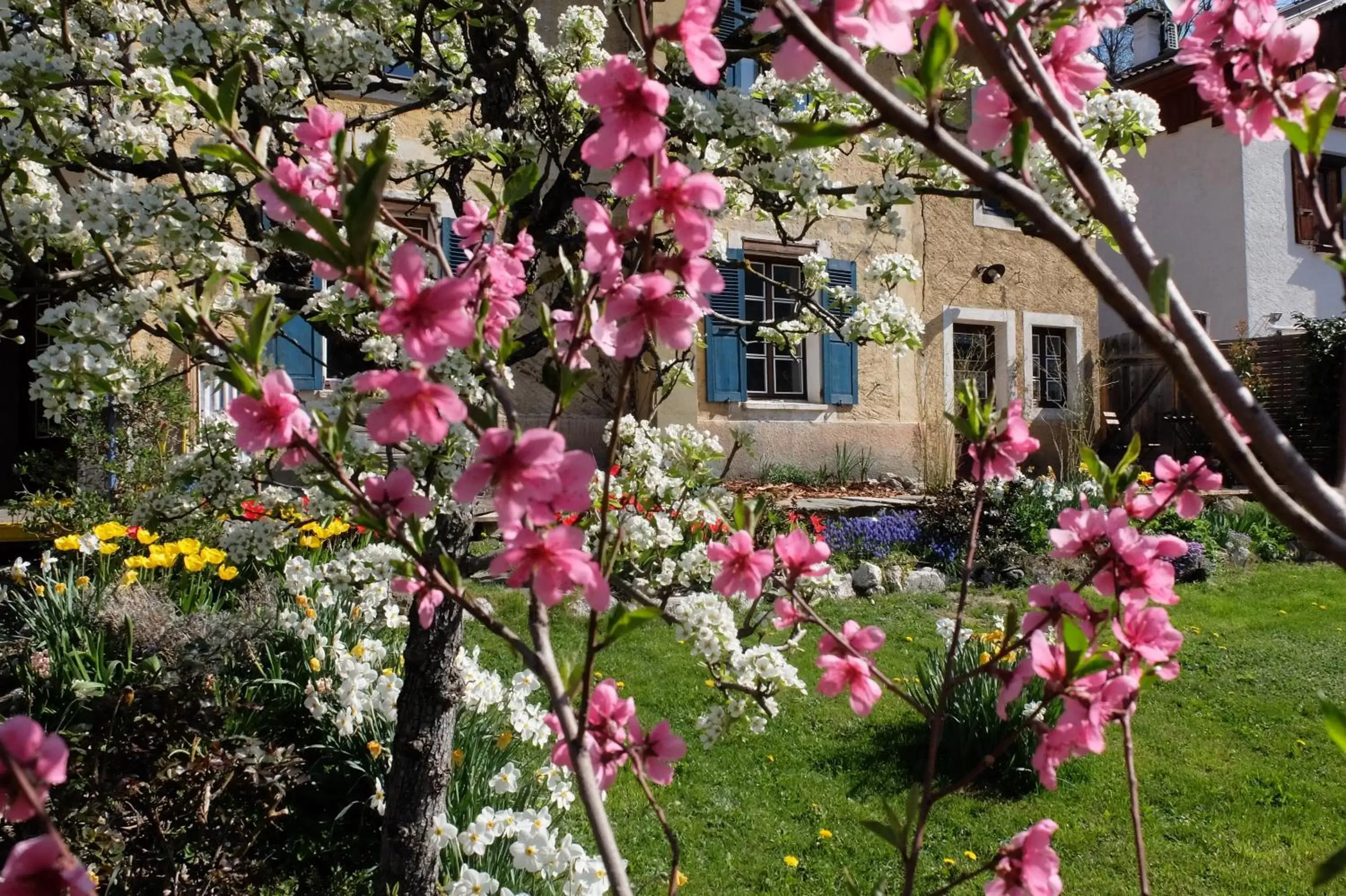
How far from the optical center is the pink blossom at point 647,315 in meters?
0.83

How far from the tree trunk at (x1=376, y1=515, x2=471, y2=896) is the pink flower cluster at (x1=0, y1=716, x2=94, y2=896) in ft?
5.40

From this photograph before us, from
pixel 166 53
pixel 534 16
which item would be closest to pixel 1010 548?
pixel 534 16

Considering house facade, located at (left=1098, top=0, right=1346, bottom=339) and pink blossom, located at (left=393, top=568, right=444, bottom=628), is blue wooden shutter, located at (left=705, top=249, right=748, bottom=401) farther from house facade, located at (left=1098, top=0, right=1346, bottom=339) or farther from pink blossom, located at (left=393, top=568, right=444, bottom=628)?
pink blossom, located at (left=393, top=568, right=444, bottom=628)

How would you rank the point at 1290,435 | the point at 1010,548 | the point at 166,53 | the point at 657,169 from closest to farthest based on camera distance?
the point at 657,169 < the point at 166,53 < the point at 1010,548 < the point at 1290,435

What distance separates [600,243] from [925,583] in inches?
242

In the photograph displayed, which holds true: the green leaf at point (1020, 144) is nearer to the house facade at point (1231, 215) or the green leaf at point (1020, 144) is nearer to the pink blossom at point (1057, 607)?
the pink blossom at point (1057, 607)

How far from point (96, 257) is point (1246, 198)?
14074 millimetres

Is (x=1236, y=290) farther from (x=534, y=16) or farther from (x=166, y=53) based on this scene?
(x=166, y=53)

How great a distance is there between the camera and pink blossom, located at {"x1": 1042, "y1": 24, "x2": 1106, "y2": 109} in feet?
3.22

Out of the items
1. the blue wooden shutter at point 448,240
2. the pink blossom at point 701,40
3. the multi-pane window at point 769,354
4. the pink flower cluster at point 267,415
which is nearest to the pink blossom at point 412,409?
the pink flower cluster at point 267,415

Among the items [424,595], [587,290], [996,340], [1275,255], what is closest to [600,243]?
[587,290]

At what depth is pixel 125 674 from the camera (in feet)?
9.69

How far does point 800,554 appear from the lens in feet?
4.02

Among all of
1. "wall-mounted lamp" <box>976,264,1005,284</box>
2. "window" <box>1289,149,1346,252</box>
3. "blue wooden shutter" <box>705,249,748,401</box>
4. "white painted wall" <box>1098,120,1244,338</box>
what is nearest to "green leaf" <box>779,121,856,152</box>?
"blue wooden shutter" <box>705,249,748,401</box>
